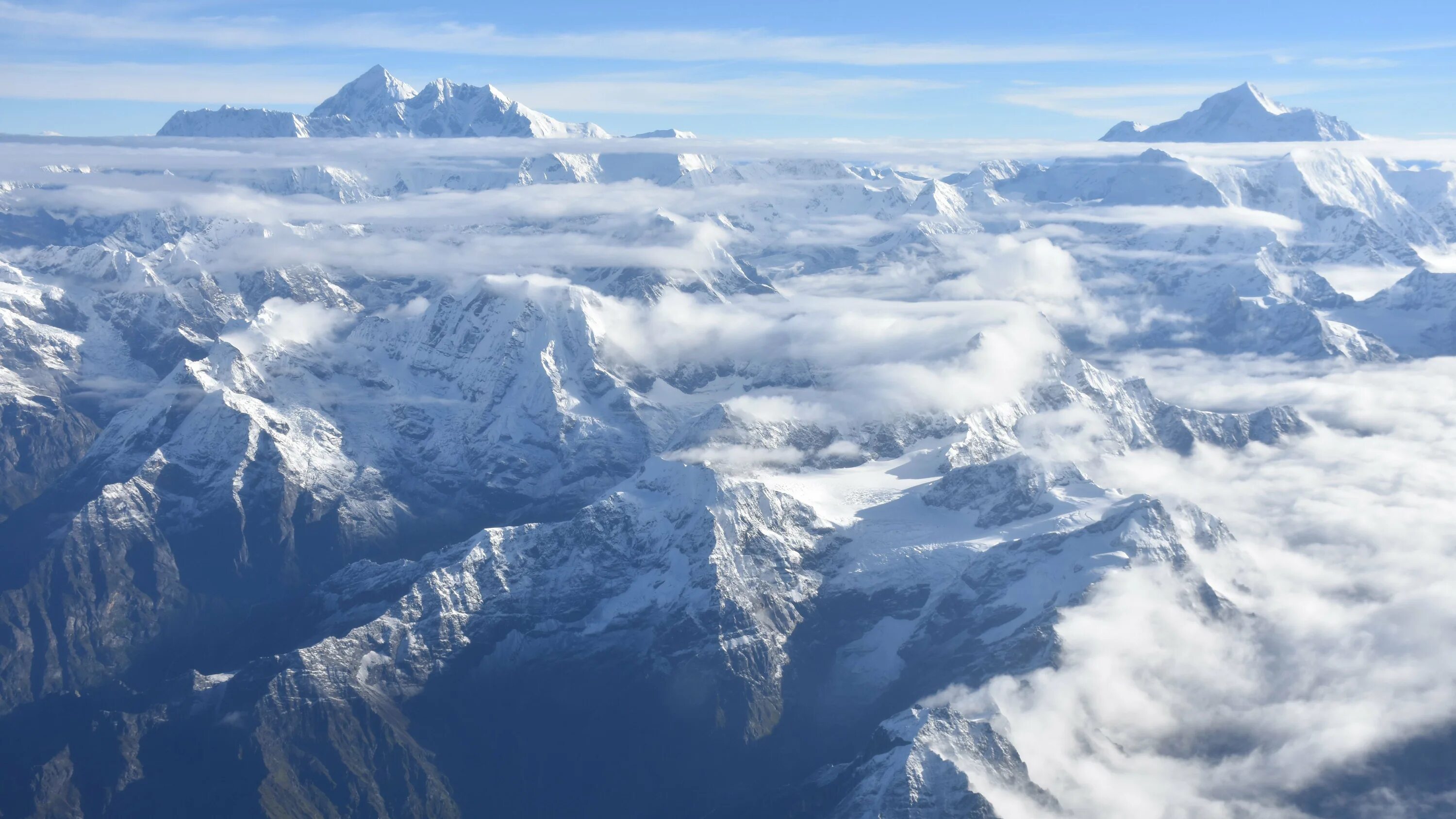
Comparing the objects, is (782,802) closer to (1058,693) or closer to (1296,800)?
(1058,693)

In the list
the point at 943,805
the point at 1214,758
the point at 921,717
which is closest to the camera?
the point at 943,805

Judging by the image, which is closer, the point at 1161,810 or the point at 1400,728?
the point at 1161,810

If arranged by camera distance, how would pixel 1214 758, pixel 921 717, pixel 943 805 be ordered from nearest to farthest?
pixel 943 805 → pixel 921 717 → pixel 1214 758

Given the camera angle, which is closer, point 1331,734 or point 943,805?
point 943,805

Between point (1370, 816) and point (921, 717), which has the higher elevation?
point (921, 717)

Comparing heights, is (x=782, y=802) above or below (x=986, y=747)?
below

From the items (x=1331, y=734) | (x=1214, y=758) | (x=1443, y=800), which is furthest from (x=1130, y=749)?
(x=1443, y=800)

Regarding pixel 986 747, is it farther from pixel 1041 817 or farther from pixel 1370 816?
pixel 1370 816

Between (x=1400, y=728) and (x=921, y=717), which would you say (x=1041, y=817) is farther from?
(x=1400, y=728)

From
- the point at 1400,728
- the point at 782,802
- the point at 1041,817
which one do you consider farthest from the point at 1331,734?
the point at 782,802
